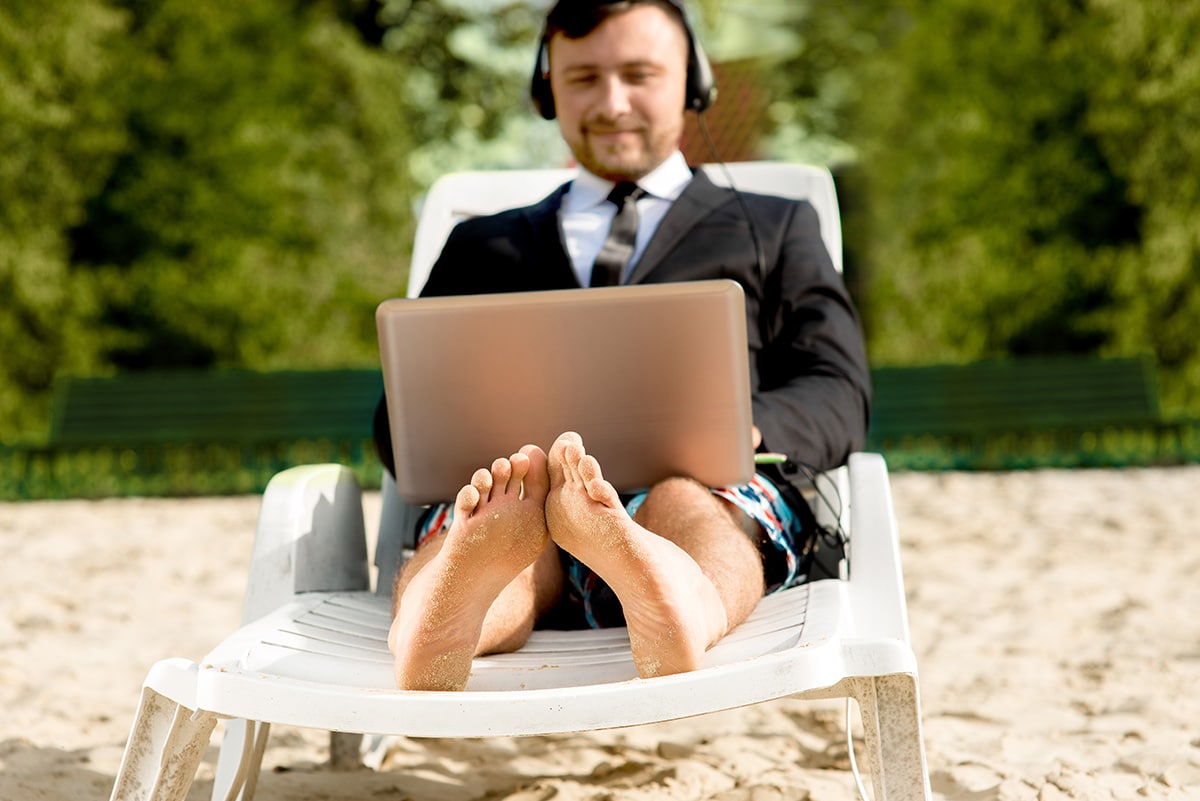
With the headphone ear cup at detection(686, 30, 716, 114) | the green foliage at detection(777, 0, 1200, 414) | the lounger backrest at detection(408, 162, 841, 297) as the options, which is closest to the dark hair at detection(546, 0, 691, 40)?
the headphone ear cup at detection(686, 30, 716, 114)

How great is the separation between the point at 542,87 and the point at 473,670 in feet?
4.24

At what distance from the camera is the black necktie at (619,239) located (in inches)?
88.8

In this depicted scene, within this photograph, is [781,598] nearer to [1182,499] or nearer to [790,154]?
[1182,499]

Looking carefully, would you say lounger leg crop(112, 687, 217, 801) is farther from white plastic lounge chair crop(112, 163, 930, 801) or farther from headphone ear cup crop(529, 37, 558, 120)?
headphone ear cup crop(529, 37, 558, 120)

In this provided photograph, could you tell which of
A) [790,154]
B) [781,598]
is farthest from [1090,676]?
[790,154]

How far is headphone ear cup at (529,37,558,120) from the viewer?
7.94 ft

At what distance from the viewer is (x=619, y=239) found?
7.59 ft

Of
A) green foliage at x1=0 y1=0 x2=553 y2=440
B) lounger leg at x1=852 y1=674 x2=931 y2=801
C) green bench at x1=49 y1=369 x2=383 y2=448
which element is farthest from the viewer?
green foliage at x1=0 y1=0 x2=553 y2=440

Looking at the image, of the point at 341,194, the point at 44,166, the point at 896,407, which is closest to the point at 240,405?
the point at 44,166

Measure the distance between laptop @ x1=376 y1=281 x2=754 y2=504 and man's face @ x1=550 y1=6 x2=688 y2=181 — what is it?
2.62 ft

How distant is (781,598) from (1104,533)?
12.0 ft

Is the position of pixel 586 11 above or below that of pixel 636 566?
above

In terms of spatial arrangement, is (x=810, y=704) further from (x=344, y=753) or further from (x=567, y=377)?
(x=567, y=377)

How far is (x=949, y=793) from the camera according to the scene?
2.16 meters
